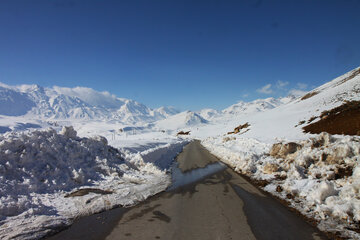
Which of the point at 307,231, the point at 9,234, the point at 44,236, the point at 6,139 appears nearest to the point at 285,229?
the point at 307,231

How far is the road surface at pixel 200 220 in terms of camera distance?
5684mm

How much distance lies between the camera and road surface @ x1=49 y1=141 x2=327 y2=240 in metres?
5.68

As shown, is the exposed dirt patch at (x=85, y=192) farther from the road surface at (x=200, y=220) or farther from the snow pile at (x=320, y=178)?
the snow pile at (x=320, y=178)

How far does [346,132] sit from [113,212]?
16.6 meters

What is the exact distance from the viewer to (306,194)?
8.09m

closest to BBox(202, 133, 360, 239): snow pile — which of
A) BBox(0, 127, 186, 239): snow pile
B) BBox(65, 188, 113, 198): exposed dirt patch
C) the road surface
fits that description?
the road surface

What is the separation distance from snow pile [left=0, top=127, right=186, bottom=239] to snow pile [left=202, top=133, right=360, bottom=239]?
5583mm

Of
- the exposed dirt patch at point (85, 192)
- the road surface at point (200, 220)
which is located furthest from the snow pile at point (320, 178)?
the exposed dirt patch at point (85, 192)

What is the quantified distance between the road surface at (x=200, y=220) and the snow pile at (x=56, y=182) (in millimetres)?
825

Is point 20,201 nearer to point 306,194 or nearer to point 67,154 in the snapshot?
point 67,154

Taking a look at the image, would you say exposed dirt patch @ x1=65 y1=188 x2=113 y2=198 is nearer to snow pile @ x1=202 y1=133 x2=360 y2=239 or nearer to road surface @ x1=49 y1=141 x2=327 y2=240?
road surface @ x1=49 y1=141 x2=327 y2=240

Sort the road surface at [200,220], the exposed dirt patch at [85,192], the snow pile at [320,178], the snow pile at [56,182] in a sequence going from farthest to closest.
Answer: the exposed dirt patch at [85,192], the snow pile at [56,182], the snow pile at [320,178], the road surface at [200,220]

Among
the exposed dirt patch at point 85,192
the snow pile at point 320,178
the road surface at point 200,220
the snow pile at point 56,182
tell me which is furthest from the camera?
the exposed dirt patch at point 85,192

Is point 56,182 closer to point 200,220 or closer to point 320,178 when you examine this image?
point 200,220
